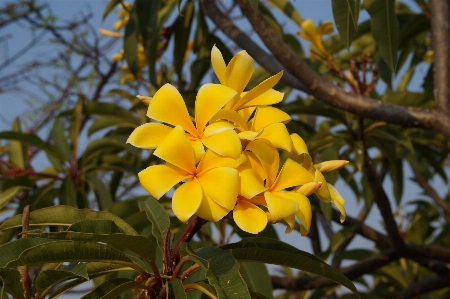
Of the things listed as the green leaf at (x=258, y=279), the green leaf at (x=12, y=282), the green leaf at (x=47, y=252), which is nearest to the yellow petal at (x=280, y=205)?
the green leaf at (x=47, y=252)

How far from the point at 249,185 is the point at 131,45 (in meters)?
1.24

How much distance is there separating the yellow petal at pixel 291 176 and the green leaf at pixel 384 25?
0.75 meters

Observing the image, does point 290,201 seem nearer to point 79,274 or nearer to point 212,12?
point 79,274

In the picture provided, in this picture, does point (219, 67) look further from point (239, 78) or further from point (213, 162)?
point (213, 162)

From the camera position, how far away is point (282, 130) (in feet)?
2.25

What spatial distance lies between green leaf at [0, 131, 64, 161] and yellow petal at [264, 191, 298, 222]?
1.38 m

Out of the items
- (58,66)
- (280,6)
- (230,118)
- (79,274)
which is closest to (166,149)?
(230,118)

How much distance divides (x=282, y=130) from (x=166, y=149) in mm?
148

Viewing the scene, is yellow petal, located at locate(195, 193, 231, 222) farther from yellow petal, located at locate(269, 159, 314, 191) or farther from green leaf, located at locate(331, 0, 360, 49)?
green leaf, located at locate(331, 0, 360, 49)

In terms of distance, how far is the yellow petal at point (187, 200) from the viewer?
0.62m

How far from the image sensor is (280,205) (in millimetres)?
638

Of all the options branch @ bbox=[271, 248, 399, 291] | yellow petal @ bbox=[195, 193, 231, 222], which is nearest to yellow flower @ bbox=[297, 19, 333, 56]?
branch @ bbox=[271, 248, 399, 291]

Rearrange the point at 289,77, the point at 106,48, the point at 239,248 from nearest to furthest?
the point at 239,248 → the point at 289,77 → the point at 106,48

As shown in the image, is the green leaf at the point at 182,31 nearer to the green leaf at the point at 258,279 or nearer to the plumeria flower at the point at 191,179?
the green leaf at the point at 258,279
